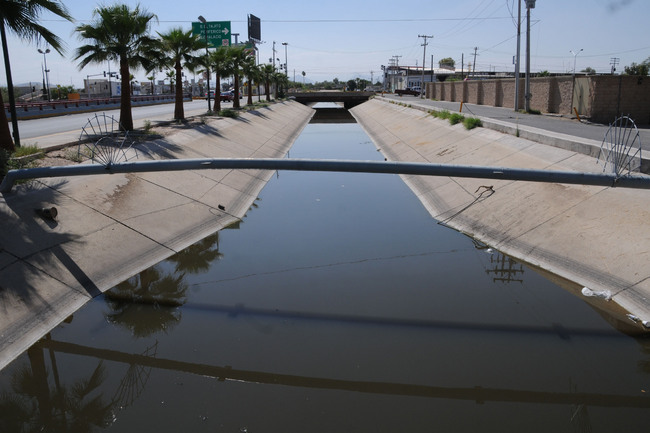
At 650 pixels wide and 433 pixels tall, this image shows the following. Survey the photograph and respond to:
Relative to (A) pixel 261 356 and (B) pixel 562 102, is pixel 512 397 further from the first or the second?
(B) pixel 562 102

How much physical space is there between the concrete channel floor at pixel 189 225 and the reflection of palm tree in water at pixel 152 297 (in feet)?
1.08

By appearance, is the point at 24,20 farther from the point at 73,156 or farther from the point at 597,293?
the point at 597,293

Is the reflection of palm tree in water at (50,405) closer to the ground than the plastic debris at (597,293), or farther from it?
closer to the ground

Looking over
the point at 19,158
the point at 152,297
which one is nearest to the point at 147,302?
the point at 152,297

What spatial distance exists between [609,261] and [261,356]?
680 cm

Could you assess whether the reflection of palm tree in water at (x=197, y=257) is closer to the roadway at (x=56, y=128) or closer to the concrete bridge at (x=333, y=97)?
the roadway at (x=56, y=128)

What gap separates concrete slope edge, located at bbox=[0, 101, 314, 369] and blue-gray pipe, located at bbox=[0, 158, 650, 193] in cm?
118

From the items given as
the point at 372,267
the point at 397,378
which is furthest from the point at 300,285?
the point at 397,378

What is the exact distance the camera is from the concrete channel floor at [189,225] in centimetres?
905

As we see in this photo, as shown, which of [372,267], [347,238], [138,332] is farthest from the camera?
[347,238]

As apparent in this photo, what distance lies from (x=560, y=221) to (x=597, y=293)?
2878 millimetres

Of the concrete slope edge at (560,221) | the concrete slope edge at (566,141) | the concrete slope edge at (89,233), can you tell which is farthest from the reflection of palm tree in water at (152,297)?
the concrete slope edge at (566,141)

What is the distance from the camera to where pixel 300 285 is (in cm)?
1036

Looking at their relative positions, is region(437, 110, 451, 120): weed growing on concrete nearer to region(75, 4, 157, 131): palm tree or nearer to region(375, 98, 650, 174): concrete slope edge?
region(375, 98, 650, 174): concrete slope edge
